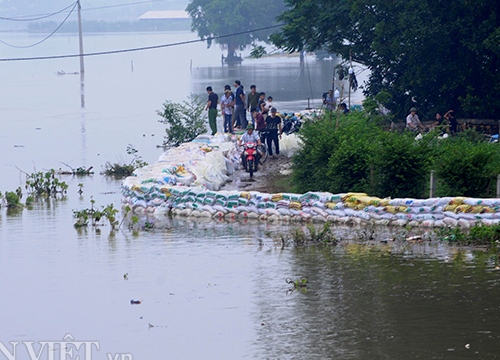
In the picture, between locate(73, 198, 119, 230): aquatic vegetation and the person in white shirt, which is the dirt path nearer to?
the person in white shirt

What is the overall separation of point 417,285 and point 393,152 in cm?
503

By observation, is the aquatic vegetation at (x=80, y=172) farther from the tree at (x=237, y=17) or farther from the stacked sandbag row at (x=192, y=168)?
the tree at (x=237, y=17)

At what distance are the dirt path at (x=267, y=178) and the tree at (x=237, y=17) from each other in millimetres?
83399

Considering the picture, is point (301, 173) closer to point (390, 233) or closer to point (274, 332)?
point (390, 233)

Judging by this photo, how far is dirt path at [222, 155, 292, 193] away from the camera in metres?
21.7

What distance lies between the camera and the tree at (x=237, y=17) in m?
110

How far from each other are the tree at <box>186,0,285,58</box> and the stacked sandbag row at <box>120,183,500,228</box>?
8913 cm

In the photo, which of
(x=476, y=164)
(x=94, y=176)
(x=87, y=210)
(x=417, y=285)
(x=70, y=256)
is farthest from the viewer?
(x=94, y=176)

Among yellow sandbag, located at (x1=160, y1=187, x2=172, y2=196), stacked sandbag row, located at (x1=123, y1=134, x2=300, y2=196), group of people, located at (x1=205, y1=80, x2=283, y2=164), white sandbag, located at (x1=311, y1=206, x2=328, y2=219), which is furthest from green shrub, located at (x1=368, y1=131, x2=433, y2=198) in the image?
group of people, located at (x1=205, y1=80, x2=283, y2=164)

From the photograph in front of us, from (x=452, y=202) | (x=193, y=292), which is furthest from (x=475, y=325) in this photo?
(x=452, y=202)

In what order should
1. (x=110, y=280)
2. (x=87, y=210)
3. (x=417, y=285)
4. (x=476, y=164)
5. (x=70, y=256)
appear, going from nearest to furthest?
(x=417, y=285) → (x=110, y=280) → (x=70, y=256) → (x=476, y=164) → (x=87, y=210)

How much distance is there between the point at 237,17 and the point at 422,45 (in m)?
82.9

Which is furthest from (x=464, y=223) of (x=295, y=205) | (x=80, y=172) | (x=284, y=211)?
(x=80, y=172)

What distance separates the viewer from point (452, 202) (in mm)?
16328
